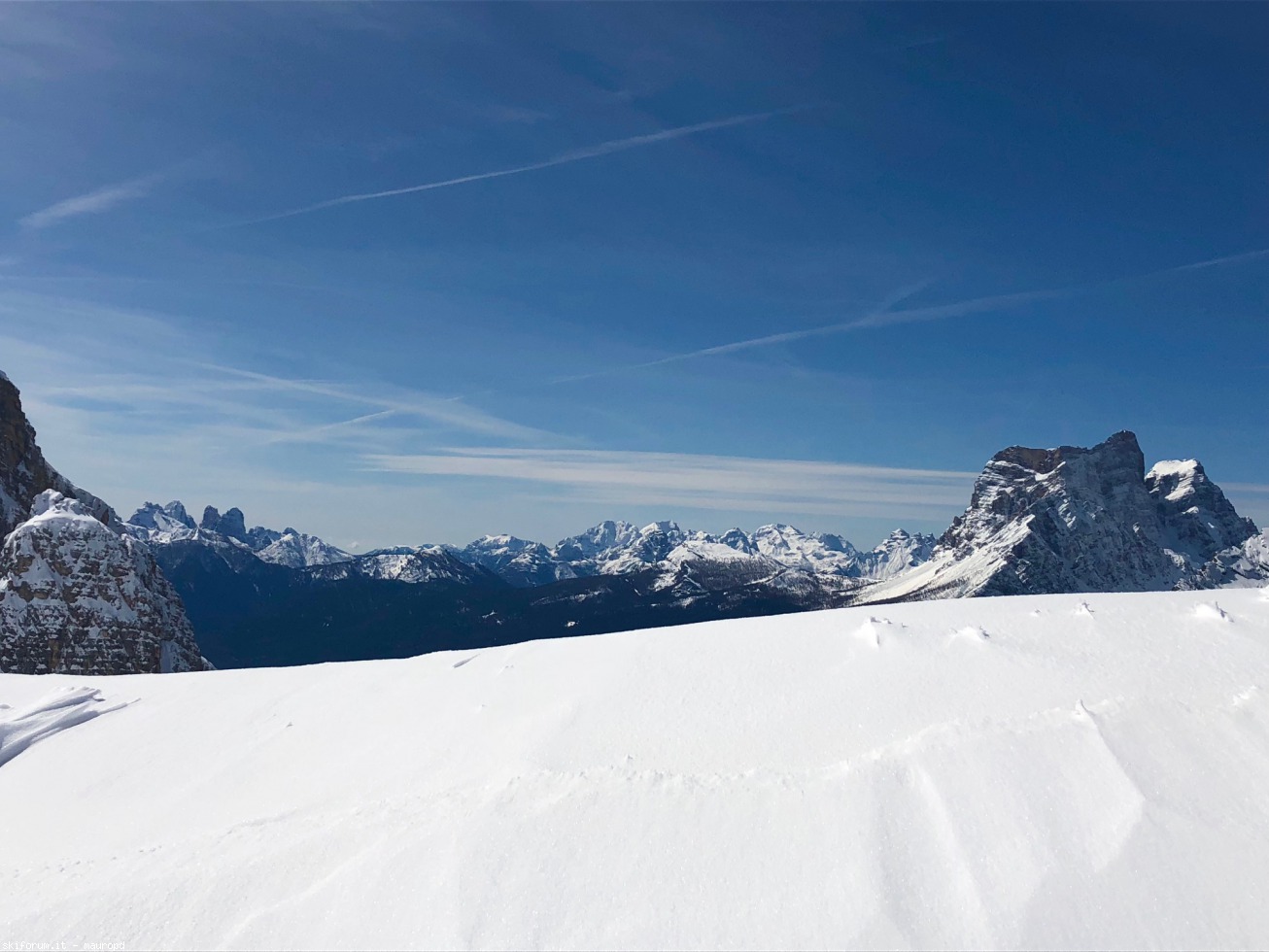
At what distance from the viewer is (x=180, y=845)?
27.5ft

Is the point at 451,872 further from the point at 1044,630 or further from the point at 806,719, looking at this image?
the point at 1044,630

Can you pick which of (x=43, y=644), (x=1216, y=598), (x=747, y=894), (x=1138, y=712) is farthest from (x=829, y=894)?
(x=43, y=644)

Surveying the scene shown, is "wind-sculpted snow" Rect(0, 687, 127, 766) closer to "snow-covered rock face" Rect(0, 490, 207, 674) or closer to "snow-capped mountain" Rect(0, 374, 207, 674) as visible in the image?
"snow-capped mountain" Rect(0, 374, 207, 674)

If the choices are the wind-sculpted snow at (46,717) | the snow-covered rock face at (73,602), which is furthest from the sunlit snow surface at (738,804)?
the snow-covered rock face at (73,602)

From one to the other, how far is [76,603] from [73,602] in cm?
19

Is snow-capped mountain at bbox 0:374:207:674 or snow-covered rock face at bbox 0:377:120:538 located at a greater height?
snow-covered rock face at bbox 0:377:120:538

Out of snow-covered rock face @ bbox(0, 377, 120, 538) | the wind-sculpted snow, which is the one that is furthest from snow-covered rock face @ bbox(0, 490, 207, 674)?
the wind-sculpted snow

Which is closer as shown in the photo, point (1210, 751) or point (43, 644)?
point (1210, 751)

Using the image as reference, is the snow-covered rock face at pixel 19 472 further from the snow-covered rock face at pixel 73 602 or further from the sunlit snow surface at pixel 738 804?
the sunlit snow surface at pixel 738 804

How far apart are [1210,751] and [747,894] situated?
5.19 m

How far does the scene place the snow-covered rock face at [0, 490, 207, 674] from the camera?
4869 cm

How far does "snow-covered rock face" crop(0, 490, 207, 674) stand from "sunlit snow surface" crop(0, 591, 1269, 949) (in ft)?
157

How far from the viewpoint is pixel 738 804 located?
7.55 m

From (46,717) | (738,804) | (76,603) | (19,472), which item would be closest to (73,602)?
(76,603)
